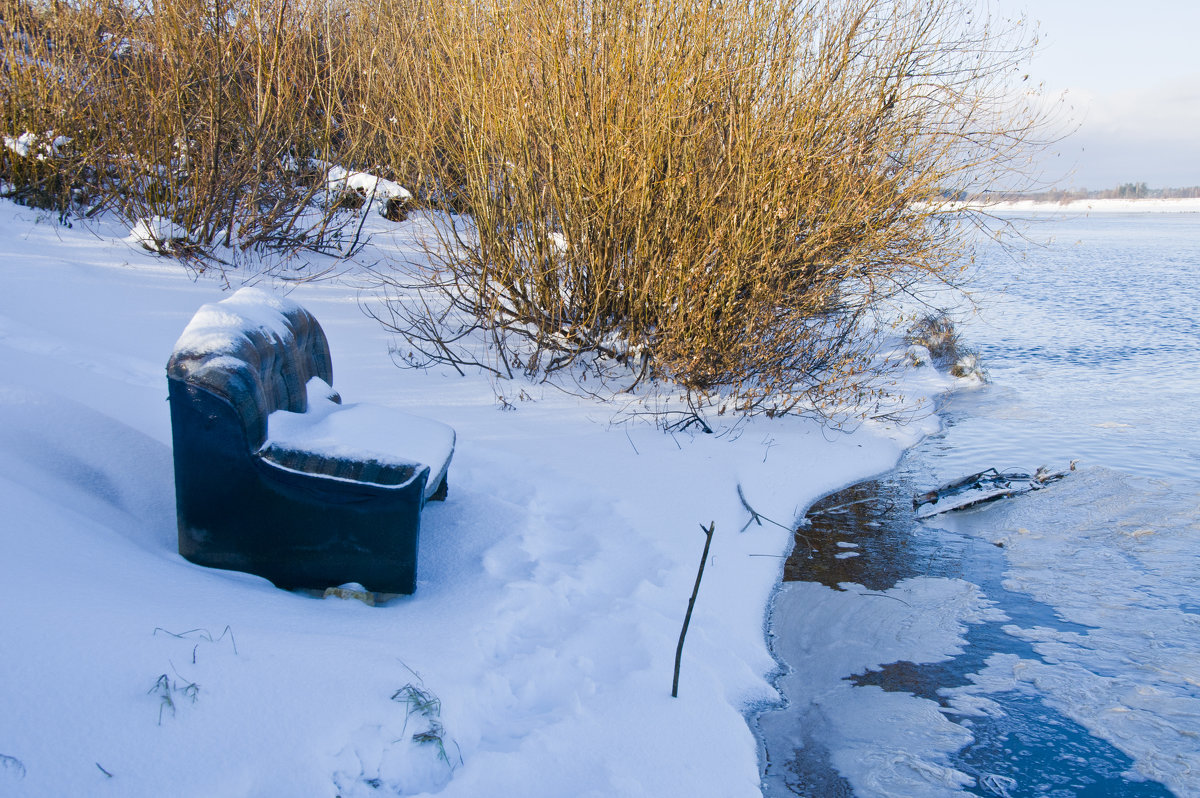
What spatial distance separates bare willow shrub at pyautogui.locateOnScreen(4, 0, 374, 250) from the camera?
8.12 meters

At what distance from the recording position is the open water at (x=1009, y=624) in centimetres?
294

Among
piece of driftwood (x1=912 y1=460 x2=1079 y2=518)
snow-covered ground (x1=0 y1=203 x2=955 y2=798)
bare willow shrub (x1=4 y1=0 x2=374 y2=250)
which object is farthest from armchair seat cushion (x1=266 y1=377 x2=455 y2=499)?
bare willow shrub (x1=4 y1=0 x2=374 y2=250)

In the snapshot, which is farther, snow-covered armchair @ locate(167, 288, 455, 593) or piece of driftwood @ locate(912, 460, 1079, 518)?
piece of driftwood @ locate(912, 460, 1079, 518)

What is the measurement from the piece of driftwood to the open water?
9cm

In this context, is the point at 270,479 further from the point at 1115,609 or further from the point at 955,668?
the point at 1115,609

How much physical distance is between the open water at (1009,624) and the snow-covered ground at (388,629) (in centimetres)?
30

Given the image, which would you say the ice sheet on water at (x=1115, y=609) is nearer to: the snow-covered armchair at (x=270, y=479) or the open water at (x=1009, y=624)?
the open water at (x=1009, y=624)

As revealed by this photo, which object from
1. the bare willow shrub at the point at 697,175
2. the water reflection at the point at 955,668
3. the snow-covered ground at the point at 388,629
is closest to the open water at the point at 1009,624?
the water reflection at the point at 955,668

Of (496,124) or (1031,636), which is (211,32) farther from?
(1031,636)

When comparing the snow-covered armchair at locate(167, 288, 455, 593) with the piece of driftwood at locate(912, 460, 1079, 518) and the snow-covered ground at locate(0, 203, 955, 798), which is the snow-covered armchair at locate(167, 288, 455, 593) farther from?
the piece of driftwood at locate(912, 460, 1079, 518)

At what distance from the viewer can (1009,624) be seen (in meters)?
3.96

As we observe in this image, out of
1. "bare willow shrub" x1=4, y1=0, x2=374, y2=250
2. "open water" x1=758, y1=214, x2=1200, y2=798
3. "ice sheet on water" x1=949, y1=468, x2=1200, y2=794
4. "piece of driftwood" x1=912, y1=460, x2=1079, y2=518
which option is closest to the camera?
"open water" x1=758, y1=214, x2=1200, y2=798

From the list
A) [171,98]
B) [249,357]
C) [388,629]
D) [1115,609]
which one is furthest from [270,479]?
[171,98]

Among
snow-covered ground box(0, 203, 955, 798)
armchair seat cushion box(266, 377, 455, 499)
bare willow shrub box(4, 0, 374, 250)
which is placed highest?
bare willow shrub box(4, 0, 374, 250)
